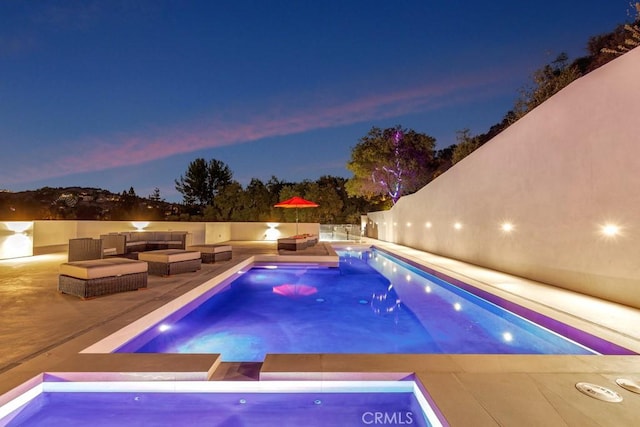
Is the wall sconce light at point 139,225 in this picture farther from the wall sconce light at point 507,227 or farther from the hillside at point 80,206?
the wall sconce light at point 507,227

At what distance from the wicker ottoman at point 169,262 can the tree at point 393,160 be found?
51.3 ft

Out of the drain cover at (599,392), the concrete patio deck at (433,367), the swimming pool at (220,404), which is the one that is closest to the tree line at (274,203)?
the concrete patio deck at (433,367)

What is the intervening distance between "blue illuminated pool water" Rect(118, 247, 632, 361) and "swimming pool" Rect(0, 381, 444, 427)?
103 cm

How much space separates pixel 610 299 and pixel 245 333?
5241 mm

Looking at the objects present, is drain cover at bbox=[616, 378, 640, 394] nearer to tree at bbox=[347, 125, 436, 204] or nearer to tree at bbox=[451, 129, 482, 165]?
tree at bbox=[451, 129, 482, 165]

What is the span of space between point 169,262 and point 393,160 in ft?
55.3

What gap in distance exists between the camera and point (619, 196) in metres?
4.58

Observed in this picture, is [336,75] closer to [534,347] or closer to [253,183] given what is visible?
[253,183]

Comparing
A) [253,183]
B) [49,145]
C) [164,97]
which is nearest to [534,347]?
[164,97]

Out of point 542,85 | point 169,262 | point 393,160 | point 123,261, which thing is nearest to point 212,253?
point 169,262

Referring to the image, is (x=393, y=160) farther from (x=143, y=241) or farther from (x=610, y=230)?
(x=610, y=230)

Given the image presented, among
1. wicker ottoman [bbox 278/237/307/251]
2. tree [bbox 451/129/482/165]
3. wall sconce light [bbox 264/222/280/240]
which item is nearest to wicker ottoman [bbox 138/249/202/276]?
wicker ottoman [bbox 278/237/307/251]

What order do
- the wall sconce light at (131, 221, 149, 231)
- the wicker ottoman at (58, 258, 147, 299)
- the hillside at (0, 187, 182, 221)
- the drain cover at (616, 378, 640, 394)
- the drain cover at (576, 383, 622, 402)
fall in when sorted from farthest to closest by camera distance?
the hillside at (0, 187, 182, 221) < the wall sconce light at (131, 221, 149, 231) < the wicker ottoman at (58, 258, 147, 299) < the drain cover at (616, 378, 640, 394) < the drain cover at (576, 383, 622, 402)

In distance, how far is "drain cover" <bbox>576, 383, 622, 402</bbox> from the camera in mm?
2072
